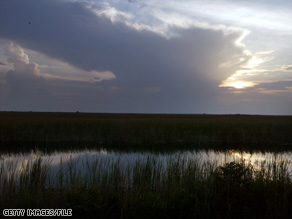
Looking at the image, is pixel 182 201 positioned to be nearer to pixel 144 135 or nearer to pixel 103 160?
pixel 103 160

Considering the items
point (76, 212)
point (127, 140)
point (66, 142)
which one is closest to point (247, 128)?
point (127, 140)

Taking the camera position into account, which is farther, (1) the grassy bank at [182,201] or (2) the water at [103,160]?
(2) the water at [103,160]

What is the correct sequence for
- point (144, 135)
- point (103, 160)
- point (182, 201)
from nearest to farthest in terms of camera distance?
point (182, 201)
point (103, 160)
point (144, 135)

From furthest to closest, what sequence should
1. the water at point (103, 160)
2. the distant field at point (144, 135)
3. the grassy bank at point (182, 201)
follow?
1. the distant field at point (144, 135)
2. the water at point (103, 160)
3. the grassy bank at point (182, 201)

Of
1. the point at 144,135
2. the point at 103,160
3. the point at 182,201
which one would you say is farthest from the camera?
the point at 144,135

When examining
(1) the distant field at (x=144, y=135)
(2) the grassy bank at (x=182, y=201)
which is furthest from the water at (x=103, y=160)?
(1) the distant field at (x=144, y=135)

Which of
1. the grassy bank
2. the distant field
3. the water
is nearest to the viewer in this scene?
the grassy bank

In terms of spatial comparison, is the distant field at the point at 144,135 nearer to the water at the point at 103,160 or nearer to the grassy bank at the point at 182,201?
the water at the point at 103,160

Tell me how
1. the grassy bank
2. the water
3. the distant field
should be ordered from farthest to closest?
the distant field → the water → the grassy bank

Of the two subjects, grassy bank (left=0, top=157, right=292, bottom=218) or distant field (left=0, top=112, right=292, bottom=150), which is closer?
grassy bank (left=0, top=157, right=292, bottom=218)

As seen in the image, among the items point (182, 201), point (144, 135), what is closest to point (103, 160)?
point (144, 135)

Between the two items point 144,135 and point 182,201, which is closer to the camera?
point 182,201

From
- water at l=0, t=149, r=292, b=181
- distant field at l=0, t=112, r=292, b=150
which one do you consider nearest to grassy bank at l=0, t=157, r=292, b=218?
water at l=0, t=149, r=292, b=181

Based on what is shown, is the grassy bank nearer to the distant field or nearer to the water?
the water
